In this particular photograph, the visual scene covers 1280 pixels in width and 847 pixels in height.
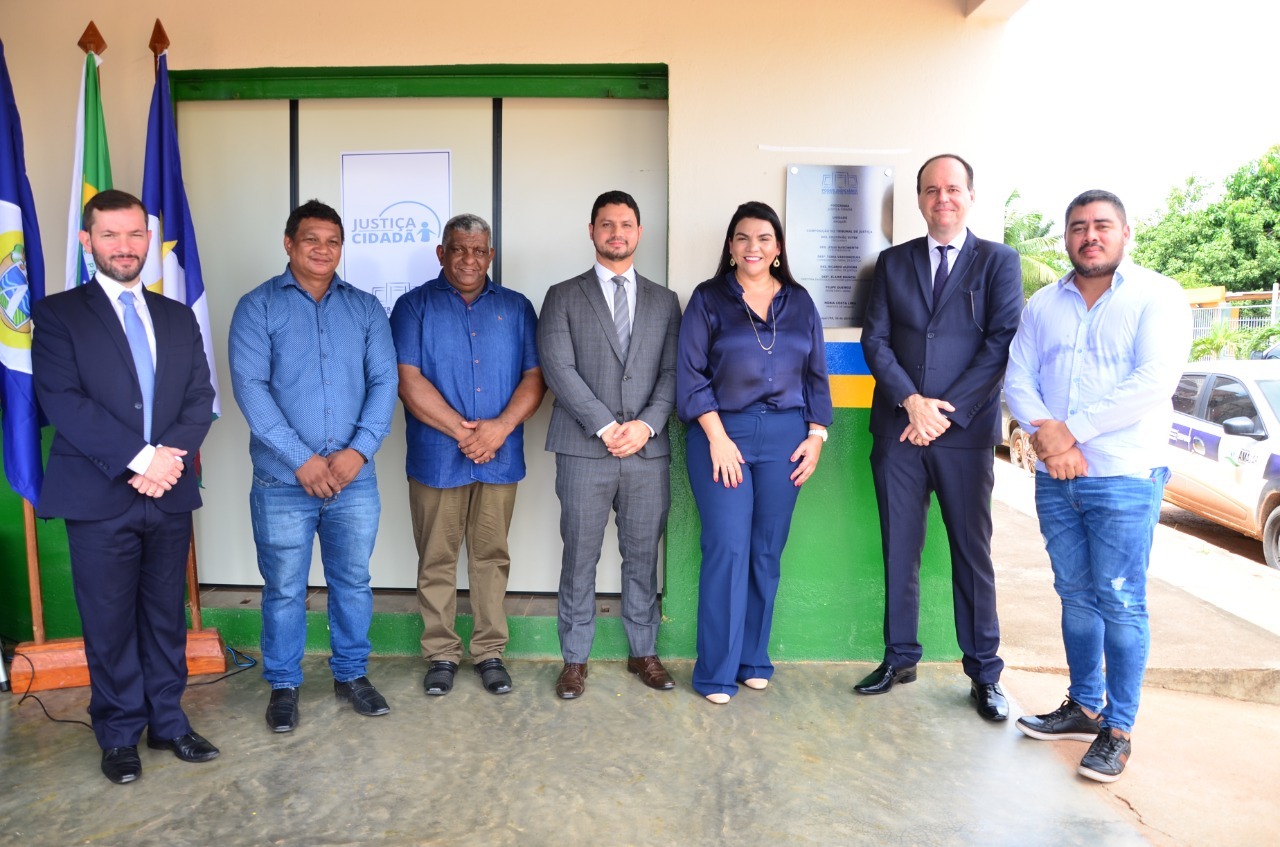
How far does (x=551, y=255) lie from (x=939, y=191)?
169cm

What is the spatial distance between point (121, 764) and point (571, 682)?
150 cm

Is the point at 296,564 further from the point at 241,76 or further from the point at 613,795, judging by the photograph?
the point at 241,76

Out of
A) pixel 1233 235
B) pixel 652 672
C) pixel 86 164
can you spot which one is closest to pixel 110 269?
pixel 86 164

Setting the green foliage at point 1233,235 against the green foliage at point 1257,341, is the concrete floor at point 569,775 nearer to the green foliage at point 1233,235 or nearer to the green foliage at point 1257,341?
the green foliage at point 1257,341

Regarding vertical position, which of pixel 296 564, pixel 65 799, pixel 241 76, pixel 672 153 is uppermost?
pixel 241 76

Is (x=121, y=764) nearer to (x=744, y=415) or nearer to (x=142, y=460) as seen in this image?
(x=142, y=460)

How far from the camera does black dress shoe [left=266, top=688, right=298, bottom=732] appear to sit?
10.0ft

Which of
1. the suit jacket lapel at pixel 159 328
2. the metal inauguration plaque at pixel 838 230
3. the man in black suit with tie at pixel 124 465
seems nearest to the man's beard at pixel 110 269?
the man in black suit with tie at pixel 124 465

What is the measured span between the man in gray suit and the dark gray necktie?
97 centimetres

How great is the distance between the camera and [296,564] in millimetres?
3146

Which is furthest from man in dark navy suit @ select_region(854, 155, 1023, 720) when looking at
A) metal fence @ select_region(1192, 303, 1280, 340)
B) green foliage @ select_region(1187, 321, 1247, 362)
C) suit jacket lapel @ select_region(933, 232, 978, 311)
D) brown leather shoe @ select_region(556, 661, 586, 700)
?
metal fence @ select_region(1192, 303, 1280, 340)

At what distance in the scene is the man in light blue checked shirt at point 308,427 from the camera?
3055 millimetres

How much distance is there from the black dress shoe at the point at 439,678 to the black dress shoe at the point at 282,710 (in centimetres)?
48

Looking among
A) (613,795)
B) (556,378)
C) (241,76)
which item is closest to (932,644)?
(613,795)
